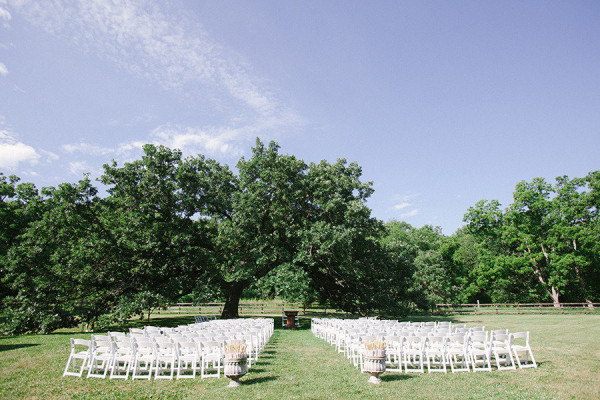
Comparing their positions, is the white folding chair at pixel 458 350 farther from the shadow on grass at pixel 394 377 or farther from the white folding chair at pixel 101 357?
the white folding chair at pixel 101 357

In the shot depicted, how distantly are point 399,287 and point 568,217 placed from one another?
2621cm

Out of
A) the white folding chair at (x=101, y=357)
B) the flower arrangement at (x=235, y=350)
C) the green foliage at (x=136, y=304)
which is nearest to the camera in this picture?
the flower arrangement at (x=235, y=350)

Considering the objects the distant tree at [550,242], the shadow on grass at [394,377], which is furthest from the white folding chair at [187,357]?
the distant tree at [550,242]

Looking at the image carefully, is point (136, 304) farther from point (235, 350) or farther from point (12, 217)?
point (12, 217)

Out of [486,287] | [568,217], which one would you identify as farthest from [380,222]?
[486,287]

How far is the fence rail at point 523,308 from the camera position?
3119cm

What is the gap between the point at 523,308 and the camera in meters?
33.3

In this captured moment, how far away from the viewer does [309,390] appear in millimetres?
6555

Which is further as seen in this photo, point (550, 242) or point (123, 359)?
point (550, 242)

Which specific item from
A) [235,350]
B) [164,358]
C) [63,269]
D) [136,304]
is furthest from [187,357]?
[63,269]

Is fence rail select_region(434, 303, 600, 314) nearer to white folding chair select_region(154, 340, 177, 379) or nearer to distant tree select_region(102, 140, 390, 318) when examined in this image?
distant tree select_region(102, 140, 390, 318)

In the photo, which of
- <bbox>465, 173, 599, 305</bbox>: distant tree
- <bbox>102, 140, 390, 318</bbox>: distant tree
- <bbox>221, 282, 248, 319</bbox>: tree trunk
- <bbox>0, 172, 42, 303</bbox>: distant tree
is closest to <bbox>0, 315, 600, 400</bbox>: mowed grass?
<bbox>102, 140, 390, 318</bbox>: distant tree

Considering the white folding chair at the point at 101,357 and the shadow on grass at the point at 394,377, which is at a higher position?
Answer: the white folding chair at the point at 101,357

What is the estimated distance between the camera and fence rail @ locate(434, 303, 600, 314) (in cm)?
3119
